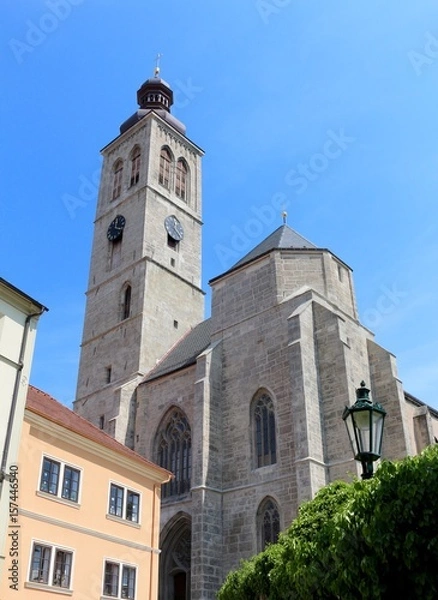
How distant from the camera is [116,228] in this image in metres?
34.2

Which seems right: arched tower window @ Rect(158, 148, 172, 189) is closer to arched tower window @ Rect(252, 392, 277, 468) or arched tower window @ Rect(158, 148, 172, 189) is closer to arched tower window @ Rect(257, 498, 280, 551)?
arched tower window @ Rect(252, 392, 277, 468)

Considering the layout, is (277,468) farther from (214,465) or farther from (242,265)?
(242,265)

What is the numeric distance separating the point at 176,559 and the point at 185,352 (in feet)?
29.6

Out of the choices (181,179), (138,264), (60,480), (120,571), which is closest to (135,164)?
(181,179)

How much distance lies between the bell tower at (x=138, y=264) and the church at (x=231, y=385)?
95 mm

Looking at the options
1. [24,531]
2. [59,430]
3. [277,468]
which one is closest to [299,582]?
[24,531]

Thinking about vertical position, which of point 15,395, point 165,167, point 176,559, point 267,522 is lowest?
point 176,559

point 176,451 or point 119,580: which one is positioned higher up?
point 176,451

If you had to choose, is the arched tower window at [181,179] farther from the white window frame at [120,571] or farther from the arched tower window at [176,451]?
the white window frame at [120,571]

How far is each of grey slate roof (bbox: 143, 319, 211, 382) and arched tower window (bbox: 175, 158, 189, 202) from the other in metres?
10.2

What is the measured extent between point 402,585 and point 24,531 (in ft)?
28.9

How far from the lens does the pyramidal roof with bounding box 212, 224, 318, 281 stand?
2450 centimetres

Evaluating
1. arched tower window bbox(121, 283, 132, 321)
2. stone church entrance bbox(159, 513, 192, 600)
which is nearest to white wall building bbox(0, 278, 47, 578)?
stone church entrance bbox(159, 513, 192, 600)

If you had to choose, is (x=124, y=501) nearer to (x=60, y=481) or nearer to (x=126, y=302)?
(x=60, y=481)
